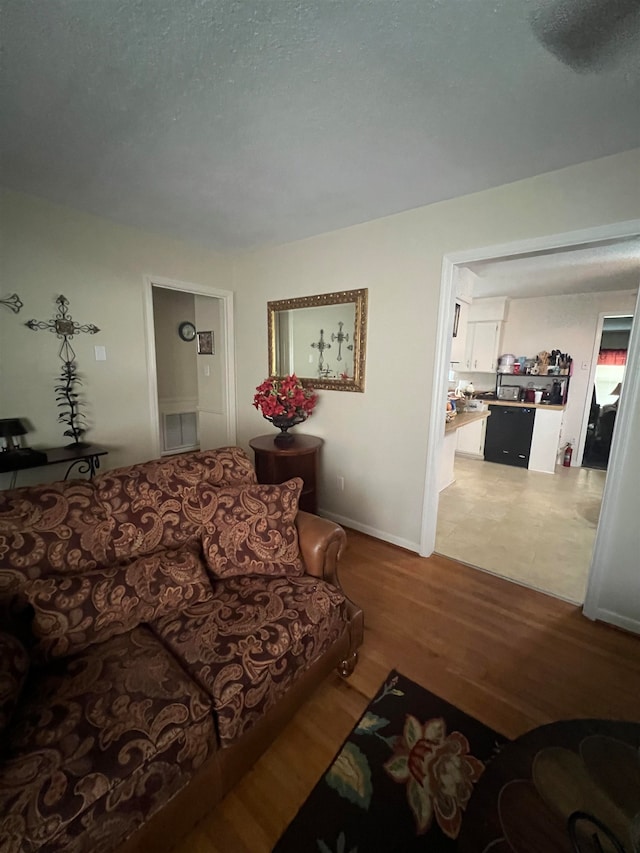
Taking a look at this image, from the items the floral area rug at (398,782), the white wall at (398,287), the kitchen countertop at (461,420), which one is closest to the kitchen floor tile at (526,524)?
the white wall at (398,287)

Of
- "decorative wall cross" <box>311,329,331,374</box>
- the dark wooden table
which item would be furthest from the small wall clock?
the dark wooden table

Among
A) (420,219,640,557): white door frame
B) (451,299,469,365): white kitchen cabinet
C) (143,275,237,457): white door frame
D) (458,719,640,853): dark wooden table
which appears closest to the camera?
(458,719,640,853): dark wooden table

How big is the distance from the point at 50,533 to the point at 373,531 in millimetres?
2193

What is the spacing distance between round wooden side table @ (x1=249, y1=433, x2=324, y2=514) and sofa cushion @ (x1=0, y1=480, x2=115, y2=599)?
1.31m

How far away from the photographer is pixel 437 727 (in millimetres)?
1335

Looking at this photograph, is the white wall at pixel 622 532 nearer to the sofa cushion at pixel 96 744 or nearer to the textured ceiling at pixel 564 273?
the textured ceiling at pixel 564 273

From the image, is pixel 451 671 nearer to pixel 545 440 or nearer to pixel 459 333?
pixel 459 333

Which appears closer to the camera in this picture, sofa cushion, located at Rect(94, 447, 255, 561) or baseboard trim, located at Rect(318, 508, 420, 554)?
sofa cushion, located at Rect(94, 447, 255, 561)

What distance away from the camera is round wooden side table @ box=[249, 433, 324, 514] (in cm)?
259

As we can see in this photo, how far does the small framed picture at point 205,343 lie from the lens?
12.4 ft

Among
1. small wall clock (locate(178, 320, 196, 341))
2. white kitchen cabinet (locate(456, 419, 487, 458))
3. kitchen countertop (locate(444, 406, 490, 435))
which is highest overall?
small wall clock (locate(178, 320, 196, 341))

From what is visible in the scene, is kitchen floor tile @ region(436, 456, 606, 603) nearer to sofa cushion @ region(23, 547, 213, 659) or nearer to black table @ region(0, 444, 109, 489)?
sofa cushion @ region(23, 547, 213, 659)

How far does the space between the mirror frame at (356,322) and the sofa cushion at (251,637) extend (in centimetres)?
168

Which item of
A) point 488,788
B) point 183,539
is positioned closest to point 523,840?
point 488,788
